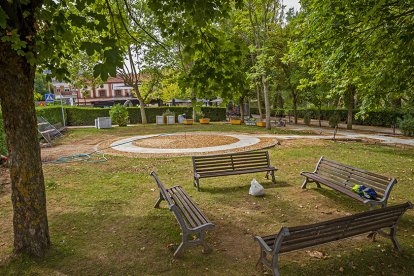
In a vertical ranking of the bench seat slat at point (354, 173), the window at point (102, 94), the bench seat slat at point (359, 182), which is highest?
the window at point (102, 94)

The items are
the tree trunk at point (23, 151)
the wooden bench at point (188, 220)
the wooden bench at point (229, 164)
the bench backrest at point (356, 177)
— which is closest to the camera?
the tree trunk at point (23, 151)

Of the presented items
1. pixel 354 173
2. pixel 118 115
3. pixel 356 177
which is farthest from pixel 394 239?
pixel 118 115

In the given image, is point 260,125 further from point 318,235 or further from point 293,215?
point 318,235

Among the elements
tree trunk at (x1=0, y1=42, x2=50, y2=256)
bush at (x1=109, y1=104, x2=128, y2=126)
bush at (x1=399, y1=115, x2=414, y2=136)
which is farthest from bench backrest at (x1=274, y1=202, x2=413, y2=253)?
bush at (x1=109, y1=104, x2=128, y2=126)

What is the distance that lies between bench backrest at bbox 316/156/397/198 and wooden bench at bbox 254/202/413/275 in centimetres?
133

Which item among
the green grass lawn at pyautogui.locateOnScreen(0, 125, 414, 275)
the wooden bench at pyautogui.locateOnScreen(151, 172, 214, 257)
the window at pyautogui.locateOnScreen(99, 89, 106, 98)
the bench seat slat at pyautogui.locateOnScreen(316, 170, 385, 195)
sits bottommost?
the green grass lawn at pyautogui.locateOnScreen(0, 125, 414, 275)

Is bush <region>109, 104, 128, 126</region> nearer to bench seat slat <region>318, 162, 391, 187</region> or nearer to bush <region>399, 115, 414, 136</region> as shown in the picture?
bench seat slat <region>318, 162, 391, 187</region>

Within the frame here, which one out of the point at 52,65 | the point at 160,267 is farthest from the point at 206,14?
the point at 160,267

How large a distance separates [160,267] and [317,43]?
6.06 meters

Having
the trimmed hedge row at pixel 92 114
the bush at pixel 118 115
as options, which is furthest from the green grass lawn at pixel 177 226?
the bush at pixel 118 115

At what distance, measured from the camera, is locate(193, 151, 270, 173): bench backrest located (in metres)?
7.43

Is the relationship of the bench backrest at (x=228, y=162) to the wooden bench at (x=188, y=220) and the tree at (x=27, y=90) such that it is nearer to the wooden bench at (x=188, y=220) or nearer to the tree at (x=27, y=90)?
the wooden bench at (x=188, y=220)

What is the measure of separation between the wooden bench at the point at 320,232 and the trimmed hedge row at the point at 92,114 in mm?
20279

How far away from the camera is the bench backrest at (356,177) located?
527 cm
